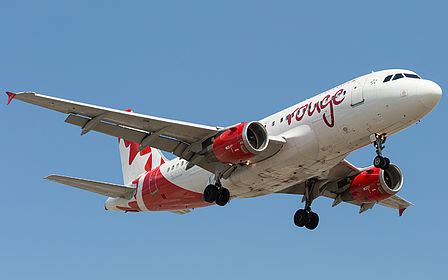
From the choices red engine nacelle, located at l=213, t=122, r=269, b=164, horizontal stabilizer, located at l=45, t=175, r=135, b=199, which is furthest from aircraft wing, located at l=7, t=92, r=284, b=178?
horizontal stabilizer, located at l=45, t=175, r=135, b=199

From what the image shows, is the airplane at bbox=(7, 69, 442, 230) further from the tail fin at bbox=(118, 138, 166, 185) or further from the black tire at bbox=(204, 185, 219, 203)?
the tail fin at bbox=(118, 138, 166, 185)

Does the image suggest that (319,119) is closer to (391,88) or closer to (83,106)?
(391,88)

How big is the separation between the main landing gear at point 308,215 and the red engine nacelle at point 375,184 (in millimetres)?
1961

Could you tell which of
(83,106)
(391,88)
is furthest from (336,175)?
(83,106)

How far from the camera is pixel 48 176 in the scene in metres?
44.0

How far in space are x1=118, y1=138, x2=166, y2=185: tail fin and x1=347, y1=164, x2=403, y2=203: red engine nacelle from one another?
10.1m

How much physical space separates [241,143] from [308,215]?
8131 millimetres

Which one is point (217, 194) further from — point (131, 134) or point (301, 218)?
point (301, 218)

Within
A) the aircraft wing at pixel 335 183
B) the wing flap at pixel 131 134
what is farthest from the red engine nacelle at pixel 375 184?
the wing flap at pixel 131 134

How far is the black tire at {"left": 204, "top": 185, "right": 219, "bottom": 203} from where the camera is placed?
42812 mm

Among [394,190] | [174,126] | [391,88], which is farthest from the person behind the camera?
[394,190]

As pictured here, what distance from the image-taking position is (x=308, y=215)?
47000 millimetres

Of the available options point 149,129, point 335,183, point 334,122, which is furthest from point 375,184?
point 149,129

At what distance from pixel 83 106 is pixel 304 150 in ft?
30.9
